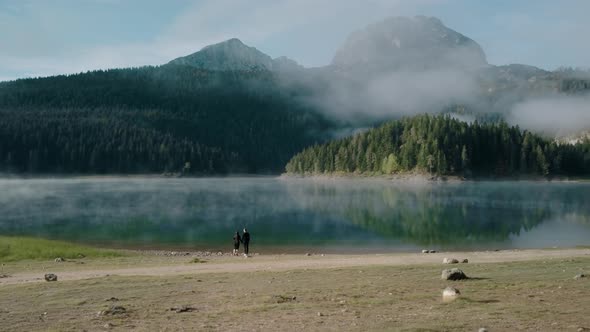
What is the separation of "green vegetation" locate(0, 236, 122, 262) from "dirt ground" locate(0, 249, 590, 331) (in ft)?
31.6

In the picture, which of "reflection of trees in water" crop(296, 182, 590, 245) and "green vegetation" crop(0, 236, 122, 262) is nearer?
"green vegetation" crop(0, 236, 122, 262)

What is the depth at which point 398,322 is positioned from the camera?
44.9 ft

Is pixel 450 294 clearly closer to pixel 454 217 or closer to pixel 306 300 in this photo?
pixel 306 300

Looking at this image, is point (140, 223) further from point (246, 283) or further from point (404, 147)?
point (404, 147)

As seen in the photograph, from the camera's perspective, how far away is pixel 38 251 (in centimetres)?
3634

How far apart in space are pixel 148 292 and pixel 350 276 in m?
8.37

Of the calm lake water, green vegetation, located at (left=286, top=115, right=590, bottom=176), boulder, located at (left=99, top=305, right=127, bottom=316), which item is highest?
green vegetation, located at (left=286, top=115, right=590, bottom=176)

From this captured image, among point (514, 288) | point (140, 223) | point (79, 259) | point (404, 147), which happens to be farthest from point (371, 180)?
point (514, 288)

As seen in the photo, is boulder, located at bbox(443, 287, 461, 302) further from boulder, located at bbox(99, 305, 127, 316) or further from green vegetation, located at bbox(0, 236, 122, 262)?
green vegetation, located at bbox(0, 236, 122, 262)

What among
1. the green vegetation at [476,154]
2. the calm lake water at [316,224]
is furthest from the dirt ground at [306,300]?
the green vegetation at [476,154]

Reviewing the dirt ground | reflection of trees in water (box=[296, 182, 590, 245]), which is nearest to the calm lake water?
reflection of trees in water (box=[296, 182, 590, 245])

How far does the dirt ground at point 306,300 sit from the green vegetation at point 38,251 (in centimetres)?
962

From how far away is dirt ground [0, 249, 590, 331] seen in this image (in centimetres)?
1379

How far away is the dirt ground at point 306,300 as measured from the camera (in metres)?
13.8
